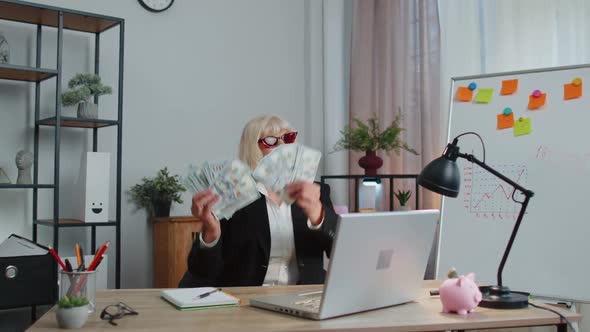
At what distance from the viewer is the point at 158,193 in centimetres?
359

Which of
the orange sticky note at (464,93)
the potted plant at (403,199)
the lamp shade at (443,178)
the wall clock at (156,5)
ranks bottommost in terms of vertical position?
the potted plant at (403,199)

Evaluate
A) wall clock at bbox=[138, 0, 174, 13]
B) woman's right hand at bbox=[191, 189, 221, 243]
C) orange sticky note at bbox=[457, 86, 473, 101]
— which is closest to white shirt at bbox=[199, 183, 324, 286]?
woman's right hand at bbox=[191, 189, 221, 243]

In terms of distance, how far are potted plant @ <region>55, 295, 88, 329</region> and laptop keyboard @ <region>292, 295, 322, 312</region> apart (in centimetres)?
52

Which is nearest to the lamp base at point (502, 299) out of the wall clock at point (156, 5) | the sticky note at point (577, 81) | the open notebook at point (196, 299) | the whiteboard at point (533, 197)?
the open notebook at point (196, 299)

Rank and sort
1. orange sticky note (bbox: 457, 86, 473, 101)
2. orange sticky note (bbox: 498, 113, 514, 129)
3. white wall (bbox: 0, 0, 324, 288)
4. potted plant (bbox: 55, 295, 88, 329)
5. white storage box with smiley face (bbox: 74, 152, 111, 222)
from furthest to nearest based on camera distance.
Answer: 1. white wall (bbox: 0, 0, 324, 288)
2. white storage box with smiley face (bbox: 74, 152, 111, 222)
3. orange sticky note (bbox: 457, 86, 473, 101)
4. orange sticky note (bbox: 498, 113, 514, 129)
5. potted plant (bbox: 55, 295, 88, 329)

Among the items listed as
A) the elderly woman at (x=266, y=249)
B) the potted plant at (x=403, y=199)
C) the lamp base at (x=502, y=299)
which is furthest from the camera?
the potted plant at (x=403, y=199)

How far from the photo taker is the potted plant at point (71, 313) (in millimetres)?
1352

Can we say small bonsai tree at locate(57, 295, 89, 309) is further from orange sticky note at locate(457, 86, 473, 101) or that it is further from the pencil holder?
orange sticky note at locate(457, 86, 473, 101)

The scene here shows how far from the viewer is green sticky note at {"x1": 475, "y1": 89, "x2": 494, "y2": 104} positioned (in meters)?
2.70

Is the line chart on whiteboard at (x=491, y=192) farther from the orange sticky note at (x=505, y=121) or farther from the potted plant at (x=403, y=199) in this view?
the potted plant at (x=403, y=199)

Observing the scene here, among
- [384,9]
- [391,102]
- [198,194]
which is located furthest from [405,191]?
[198,194]

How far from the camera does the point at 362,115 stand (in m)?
3.99

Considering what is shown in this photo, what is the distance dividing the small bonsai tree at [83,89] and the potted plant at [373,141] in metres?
1.44

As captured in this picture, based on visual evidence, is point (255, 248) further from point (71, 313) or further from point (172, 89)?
point (172, 89)
